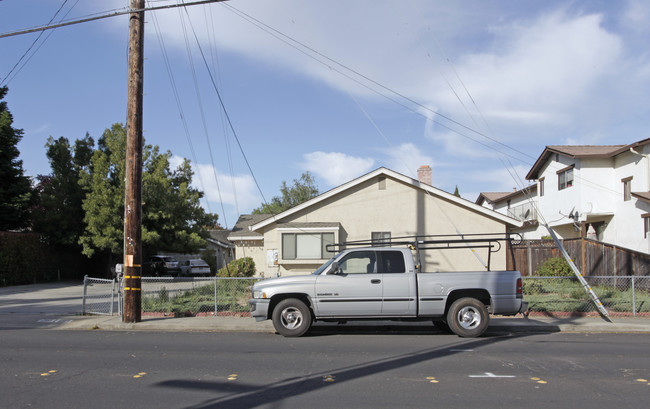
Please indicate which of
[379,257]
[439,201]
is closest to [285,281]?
[379,257]

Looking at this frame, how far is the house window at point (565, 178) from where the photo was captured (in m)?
27.2

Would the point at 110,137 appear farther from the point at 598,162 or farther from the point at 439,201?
the point at 598,162

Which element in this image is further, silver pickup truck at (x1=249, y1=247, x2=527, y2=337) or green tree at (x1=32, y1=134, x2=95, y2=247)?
green tree at (x1=32, y1=134, x2=95, y2=247)

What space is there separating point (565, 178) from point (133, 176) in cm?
2426

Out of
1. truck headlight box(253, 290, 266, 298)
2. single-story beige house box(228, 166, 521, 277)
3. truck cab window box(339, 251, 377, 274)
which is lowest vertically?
truck headlight box(253, 290, 266, 298)

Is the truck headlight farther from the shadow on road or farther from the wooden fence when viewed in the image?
the wooden fence

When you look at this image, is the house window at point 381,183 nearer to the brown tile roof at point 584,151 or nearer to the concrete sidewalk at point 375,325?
the concrete sidewalk at point 375,325

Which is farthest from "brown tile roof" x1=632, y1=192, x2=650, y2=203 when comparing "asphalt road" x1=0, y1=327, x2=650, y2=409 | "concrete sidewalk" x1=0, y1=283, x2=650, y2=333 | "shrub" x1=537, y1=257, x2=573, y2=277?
"asphalt road" x1=0, y1=327, x2=650, y2=409

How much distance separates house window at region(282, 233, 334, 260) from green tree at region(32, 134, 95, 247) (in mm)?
15140

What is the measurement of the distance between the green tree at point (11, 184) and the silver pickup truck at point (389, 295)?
2412 centimetres

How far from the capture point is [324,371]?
706 centimetres

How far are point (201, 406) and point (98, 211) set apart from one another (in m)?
24.8

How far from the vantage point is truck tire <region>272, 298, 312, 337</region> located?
10164mm

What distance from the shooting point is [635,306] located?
13.5 m
